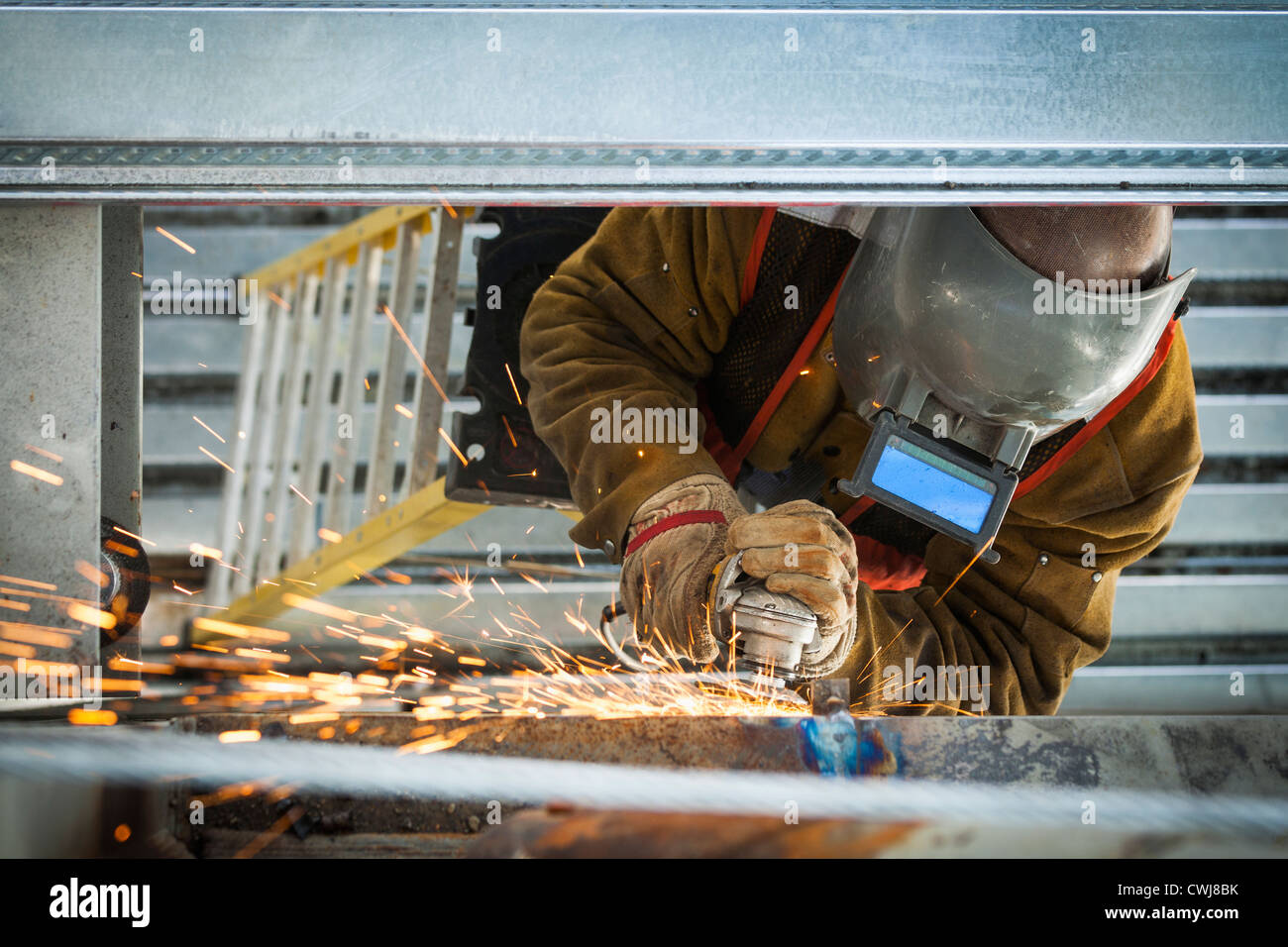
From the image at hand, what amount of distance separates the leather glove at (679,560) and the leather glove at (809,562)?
12 cm

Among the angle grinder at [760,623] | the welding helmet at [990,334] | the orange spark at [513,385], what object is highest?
the orange spark at [513,385]

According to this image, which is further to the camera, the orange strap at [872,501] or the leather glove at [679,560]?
the orange strap at [872,501]

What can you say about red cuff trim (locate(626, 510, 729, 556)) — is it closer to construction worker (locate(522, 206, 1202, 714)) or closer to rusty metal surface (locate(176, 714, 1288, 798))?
construction worker (locate(522, 206, 1202, 714))

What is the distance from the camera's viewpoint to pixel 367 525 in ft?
11.4

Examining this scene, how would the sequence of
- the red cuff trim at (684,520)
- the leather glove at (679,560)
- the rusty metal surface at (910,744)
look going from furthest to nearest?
1. the red cuff trim at (684,520)
2. the leather glove at (679,560)
3. the rusty metal surface at (910,744)

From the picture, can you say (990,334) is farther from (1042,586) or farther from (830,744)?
(1042,586)

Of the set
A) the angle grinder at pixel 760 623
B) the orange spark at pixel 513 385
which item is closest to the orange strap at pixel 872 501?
the angle grinder at pixel 760 623

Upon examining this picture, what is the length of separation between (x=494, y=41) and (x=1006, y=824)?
104 cm

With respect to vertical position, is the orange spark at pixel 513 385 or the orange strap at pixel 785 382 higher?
the orange spark at pixel 513 385

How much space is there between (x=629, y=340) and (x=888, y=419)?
2.38 feet

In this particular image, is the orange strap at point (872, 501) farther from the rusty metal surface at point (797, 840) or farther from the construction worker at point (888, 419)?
the rusty metal surface at point (797, 840)

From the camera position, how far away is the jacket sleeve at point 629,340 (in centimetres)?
220
